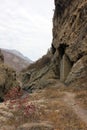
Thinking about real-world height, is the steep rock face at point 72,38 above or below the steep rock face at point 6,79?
above

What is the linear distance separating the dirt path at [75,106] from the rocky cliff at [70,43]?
7662mm

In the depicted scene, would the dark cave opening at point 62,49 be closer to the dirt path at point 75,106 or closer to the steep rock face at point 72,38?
the steep rock face at point 72,38

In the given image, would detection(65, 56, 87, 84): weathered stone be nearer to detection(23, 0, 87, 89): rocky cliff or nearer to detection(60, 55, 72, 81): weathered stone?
detection(23, 0, 87, 89): rocky cliff

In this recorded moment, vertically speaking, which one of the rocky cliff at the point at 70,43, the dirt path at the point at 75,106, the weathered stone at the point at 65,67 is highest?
the dirt path at the point at 75,106

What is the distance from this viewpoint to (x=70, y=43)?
63719mm

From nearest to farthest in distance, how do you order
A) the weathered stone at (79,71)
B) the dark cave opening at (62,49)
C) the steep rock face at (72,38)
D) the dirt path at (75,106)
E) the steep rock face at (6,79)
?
1. the dirt path at (75,106)
2. the weathered stone at (79,71)
3. the steep rock face at (72,38)
4. the steep rock face at (6,79)
5. the dark cave opening at (62,49)

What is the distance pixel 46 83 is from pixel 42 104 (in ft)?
99.1

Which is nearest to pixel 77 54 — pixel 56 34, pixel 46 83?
pixel 46 83

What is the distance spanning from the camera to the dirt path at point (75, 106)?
94.1 ft

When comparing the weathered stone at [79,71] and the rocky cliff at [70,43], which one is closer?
the weathered stone at [79,71]

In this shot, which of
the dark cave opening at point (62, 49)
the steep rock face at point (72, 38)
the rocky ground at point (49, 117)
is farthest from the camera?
the dark cave opening at point (62, 49)

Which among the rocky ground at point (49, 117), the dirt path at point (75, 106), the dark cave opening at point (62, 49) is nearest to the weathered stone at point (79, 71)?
the dirt path at point (75, 106)

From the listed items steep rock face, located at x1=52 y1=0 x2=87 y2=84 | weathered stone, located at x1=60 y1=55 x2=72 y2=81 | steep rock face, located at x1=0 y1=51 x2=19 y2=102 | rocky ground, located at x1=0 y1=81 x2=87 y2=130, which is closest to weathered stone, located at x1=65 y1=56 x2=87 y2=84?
steep rock face, located at x1=52 y1=0 x2=87 y2=84

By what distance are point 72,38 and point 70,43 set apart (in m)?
1.11
